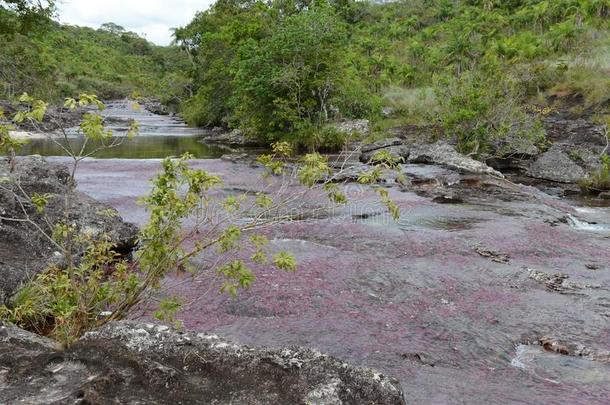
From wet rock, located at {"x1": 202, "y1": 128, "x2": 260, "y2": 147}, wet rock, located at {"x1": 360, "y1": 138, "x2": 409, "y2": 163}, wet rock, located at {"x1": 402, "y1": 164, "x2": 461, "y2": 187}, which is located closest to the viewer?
wet rock, located at {"x1": 402, "y1": 164, "x2": 461, "y2": 187}

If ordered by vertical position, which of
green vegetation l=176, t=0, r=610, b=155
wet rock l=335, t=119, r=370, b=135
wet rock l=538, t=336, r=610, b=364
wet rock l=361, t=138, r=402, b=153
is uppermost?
green vegetation l=176, t=0, r=610, b=155

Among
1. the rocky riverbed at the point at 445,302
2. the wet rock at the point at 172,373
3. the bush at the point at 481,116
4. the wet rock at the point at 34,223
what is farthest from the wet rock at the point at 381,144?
the wet rock at the point at 172,373

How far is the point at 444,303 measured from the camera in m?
8.46

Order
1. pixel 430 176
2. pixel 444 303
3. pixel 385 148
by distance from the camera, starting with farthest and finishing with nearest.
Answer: pixel 385 148, pixel 430 176, pixel 444 303

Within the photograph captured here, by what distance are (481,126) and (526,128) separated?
2547mm

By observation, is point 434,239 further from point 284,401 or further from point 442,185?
point 284,401

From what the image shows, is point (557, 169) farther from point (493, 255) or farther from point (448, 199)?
point (493, 255)

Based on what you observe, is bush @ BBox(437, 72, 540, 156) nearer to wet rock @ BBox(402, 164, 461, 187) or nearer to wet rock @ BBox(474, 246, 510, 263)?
wet rock @ BBox(402, 164, 461, 187)

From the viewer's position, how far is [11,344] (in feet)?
13.3

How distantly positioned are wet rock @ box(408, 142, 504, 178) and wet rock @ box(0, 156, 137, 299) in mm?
16121

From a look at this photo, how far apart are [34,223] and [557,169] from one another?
2135 cm

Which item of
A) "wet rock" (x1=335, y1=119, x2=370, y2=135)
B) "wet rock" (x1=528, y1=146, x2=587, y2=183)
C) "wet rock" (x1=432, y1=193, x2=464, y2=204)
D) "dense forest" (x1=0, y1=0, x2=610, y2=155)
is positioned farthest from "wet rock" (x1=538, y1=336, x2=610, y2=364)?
"wet rock" (x1=335, y1=119, x2=370, y2=135)

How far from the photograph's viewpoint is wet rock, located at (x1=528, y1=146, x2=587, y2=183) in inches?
853

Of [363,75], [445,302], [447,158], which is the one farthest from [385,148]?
[363,75]
